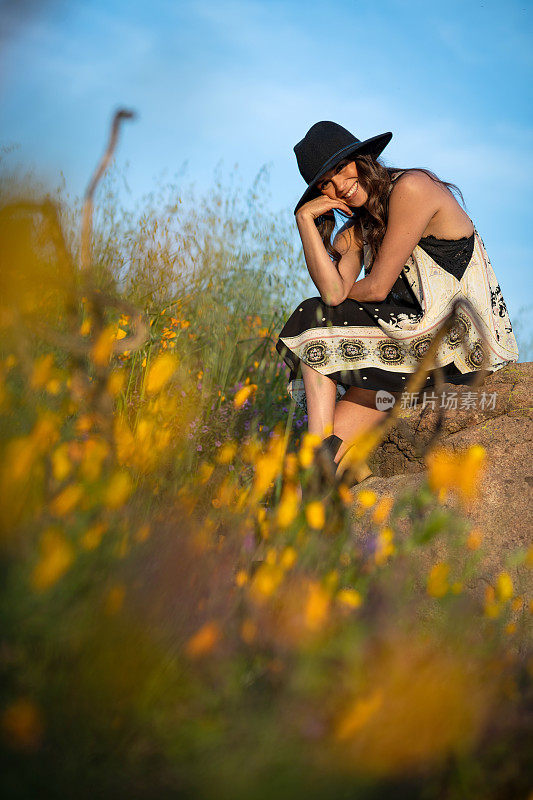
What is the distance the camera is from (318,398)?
2629 mm

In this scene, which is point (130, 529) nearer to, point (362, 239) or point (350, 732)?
point (350, 732)

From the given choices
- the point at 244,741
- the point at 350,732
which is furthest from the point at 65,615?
the point at 350,732

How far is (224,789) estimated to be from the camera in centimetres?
72

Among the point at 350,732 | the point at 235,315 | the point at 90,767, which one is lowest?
the point at 90,767

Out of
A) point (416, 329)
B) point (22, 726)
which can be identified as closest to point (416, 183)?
point (416, 329)

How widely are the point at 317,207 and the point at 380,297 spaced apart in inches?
18.7

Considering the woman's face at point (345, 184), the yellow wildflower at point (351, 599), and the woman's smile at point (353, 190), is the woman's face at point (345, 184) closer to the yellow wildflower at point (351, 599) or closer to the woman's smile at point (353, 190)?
the woman's smile at point (353, 190)

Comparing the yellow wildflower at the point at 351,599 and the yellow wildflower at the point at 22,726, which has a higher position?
the yellow wildflower at the point at 351,599

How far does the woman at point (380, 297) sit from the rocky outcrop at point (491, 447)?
0.38ft

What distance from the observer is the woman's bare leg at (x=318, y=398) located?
2598 mm

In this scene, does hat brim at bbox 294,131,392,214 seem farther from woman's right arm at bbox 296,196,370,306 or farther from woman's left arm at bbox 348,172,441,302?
woman's left arm at bbox 348,172,441,302

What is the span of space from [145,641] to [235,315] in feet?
8.66

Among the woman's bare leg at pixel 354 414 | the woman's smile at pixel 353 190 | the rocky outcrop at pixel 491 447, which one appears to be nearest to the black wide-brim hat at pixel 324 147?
the woman's smile at pixel 353 190

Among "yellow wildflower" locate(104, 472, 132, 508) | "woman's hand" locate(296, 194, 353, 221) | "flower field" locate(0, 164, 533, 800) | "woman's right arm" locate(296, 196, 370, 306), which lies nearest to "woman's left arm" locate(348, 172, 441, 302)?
"woman's right arm" locate(296, 196, 370, 306)
